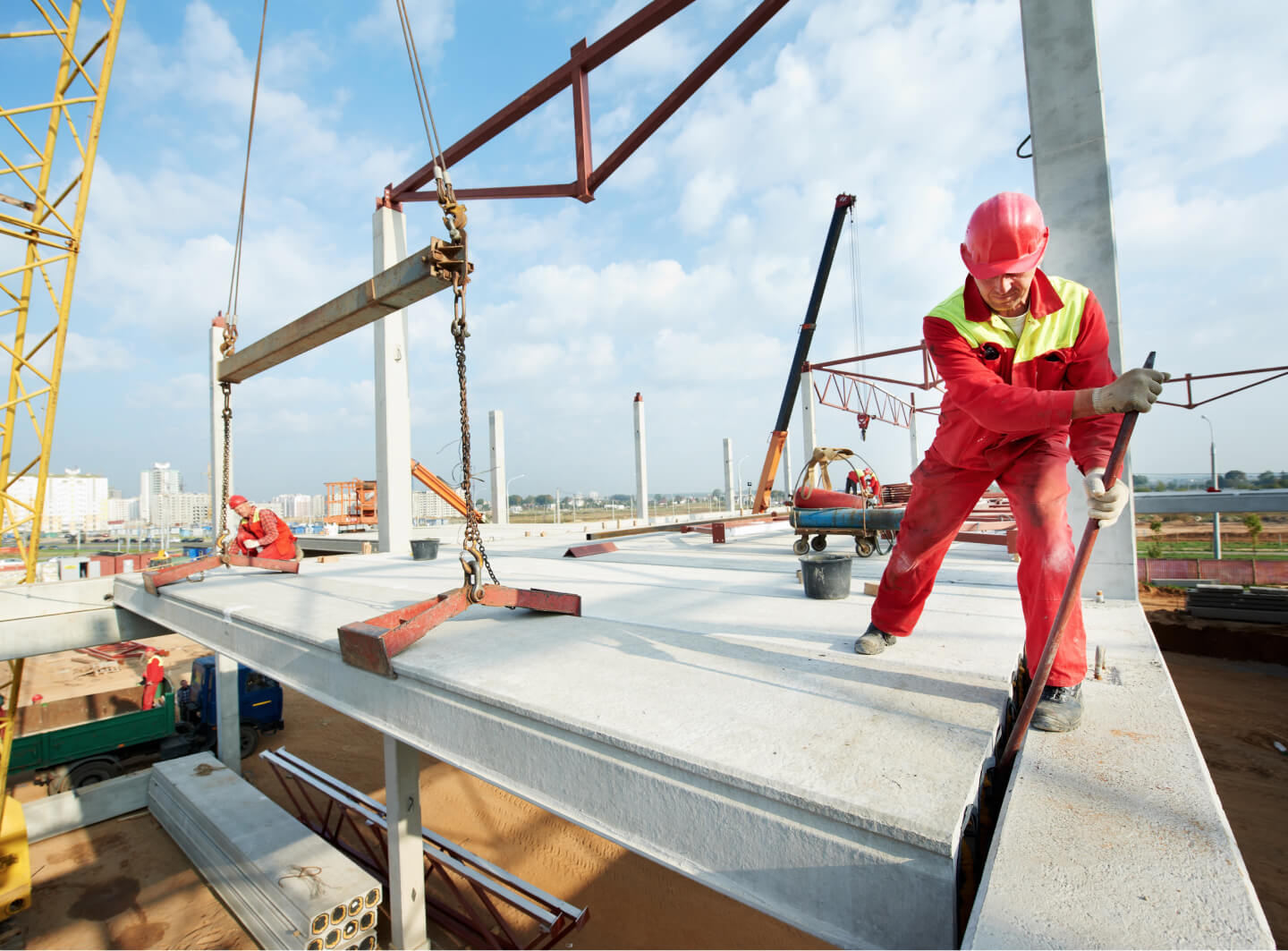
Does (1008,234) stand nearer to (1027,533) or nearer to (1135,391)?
(1135,391)

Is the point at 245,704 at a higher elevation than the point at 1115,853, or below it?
below

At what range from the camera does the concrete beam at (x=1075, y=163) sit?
3.48m

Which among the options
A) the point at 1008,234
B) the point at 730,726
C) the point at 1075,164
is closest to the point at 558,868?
the point at 730,726

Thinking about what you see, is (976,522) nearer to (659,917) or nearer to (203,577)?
(659,917)

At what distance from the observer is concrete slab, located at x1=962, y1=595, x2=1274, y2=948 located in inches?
42.2

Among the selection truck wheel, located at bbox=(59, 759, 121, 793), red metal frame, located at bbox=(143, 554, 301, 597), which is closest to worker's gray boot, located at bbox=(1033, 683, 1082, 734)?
red metal frame, located at bbox=(143, 554, 301, 597)

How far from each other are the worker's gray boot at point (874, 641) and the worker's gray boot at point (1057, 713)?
28.3 inches

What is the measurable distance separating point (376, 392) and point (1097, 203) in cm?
983

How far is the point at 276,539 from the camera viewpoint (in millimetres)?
8016

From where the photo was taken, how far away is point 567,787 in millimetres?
2031

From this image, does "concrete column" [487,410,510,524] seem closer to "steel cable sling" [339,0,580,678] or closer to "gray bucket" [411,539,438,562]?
"gray bucket" [411,539,438,562]

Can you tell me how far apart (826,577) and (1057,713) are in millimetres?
2286

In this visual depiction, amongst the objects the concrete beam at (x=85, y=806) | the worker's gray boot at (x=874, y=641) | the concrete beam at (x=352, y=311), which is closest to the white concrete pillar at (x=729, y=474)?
the concrete beam at (x=85, y=806)

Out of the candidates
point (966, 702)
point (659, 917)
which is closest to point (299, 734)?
point (659, 917)
